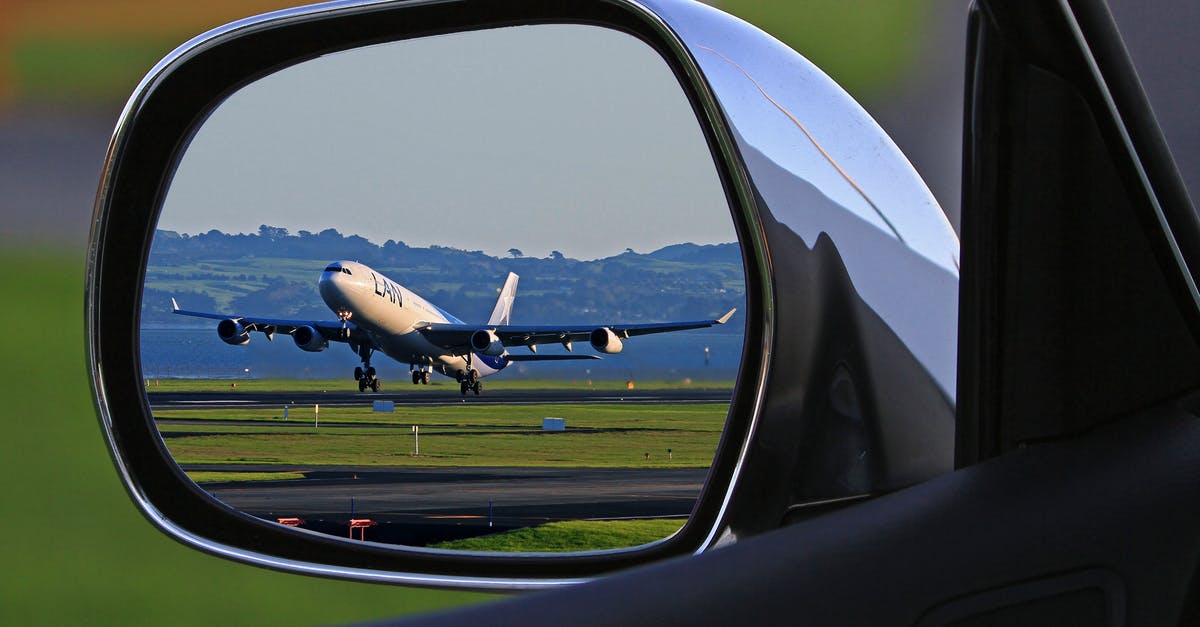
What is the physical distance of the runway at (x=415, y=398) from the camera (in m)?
36.7

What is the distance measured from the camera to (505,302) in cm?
3431

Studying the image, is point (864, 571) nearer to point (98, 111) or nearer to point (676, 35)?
point (676, 35)

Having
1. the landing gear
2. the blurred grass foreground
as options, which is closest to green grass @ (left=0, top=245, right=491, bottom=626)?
the blurred grass foreground

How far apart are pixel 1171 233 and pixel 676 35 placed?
54 centimetres

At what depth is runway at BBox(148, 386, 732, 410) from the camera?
3666 cm

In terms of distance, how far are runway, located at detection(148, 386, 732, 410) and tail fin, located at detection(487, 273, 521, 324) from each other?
3734mm

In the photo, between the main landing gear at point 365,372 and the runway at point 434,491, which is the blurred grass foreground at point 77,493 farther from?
the main landing gear at point 365,372

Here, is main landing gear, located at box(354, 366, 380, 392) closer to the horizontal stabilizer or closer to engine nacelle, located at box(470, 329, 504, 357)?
engine nacelle, located at box(470, 329, 504, 357)

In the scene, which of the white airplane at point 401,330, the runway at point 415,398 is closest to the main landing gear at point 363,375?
the white airplane at point 401,330

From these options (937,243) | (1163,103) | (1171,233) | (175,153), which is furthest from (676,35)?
(1163,103)

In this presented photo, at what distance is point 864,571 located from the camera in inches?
Answer: 33.4

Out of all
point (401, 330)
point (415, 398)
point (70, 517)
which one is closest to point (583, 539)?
point (70, 517)

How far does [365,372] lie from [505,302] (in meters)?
19.1

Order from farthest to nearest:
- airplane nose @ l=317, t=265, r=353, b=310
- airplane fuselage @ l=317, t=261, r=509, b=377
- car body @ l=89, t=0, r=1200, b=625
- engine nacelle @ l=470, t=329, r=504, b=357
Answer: engine nacelle @ l=470, t=329, r=504, b=357
airplane fuselage @ l=317, t=261, r=509, b=377
airplane nose @ l=317, t=265, r=353, b=310
car body @ l=89, t=0, r=1200, b=625
